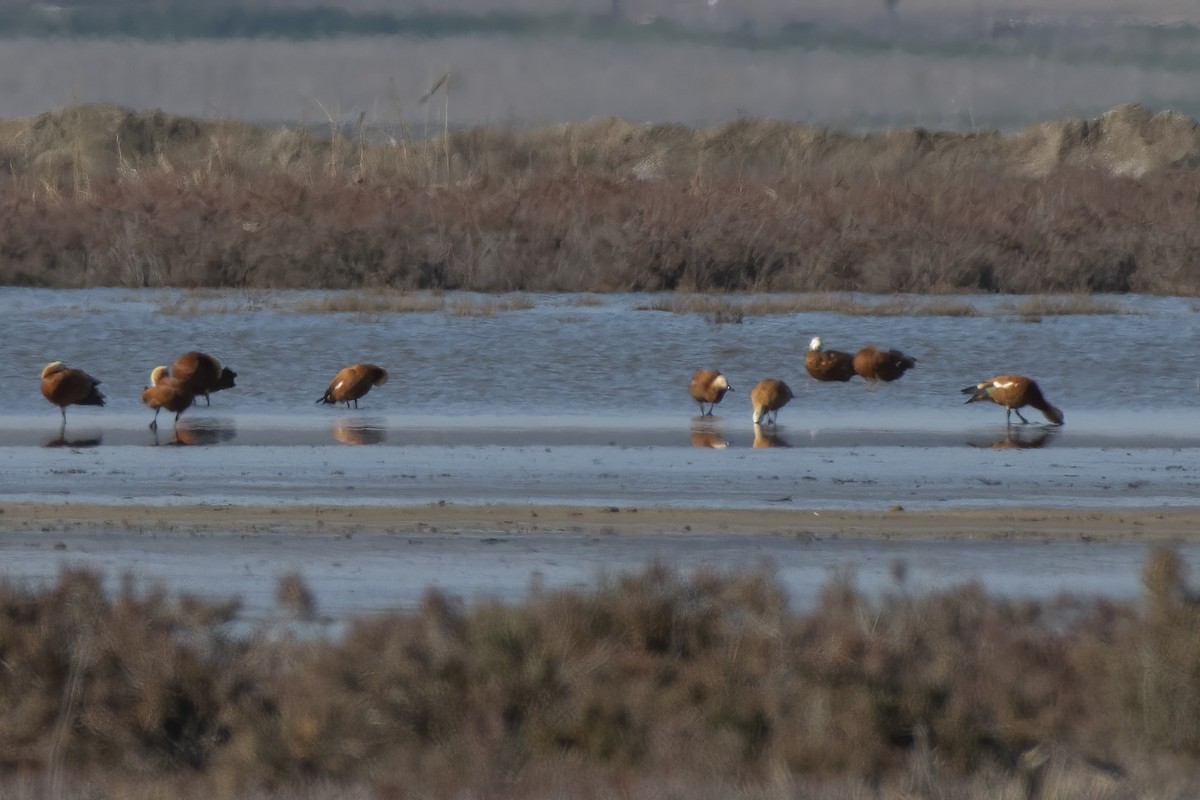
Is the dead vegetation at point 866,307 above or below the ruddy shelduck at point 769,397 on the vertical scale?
below

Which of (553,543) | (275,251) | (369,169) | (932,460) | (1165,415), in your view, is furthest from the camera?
(369,169)

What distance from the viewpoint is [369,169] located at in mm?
42938

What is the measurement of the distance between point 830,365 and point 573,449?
5.59 m

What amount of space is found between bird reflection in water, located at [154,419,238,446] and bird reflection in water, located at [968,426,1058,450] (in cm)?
646

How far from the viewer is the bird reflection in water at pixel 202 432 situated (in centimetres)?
1684

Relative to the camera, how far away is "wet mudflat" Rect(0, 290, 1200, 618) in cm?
1071

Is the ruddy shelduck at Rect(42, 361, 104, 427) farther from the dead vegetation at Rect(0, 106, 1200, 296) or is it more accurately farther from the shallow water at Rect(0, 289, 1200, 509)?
the dead vegetation at Rect(0, 106, 1200, 296)

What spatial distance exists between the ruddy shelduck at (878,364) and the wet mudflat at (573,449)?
227mm

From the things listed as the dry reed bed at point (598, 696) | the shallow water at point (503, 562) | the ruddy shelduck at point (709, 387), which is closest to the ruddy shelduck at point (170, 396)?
the ruddy shelduck at point (709, 387)

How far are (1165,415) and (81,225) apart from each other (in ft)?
79.3

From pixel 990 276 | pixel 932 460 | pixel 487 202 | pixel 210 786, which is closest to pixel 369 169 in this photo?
pixel 487 202

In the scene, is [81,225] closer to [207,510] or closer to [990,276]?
[990,276]

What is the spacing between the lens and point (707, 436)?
17484mm

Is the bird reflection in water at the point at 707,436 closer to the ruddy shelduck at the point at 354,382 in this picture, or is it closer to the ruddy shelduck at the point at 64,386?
the ruddy shelduck at the point at 354,382
